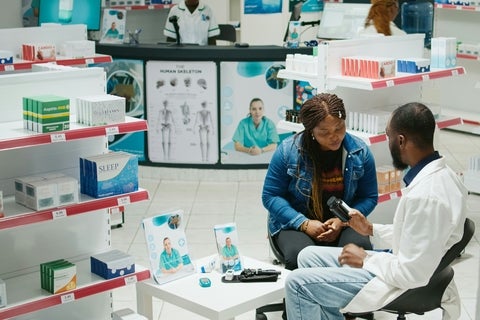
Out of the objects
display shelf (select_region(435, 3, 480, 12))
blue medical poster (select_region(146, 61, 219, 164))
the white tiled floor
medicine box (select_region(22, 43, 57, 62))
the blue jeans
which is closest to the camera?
the blue jeans

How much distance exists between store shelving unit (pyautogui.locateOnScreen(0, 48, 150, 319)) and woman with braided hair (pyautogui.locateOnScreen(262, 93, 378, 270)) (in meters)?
0.82

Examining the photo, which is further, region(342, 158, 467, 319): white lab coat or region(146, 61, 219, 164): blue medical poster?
region(146, 61, 219, 164): blue medical poster

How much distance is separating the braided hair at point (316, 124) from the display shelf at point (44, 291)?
103cm

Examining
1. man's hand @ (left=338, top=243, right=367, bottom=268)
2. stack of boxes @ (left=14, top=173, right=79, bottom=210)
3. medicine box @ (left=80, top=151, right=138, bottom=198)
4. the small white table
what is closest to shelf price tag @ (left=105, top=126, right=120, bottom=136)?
medicine box @ (left=80, top=151, right=138, bottom=198)

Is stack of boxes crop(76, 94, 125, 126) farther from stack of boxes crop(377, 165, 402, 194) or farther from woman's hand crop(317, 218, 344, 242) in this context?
stack of boxes crop(377, 165, 402, 194)

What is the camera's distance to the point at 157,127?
8547 millimetres

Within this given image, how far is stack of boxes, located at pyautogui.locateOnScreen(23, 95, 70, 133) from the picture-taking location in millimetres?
4148

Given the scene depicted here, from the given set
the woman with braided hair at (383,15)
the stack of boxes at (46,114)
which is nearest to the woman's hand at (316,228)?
the stack of boxes at (46,114)

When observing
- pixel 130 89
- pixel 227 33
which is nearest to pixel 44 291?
pixel 130 89

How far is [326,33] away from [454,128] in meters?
2.13

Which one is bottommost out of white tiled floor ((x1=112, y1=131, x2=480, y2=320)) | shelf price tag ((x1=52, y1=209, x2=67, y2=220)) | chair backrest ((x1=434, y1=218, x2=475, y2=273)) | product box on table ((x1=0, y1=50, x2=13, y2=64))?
white tiled floor ((x1=112, y1=131, x2=480, y2=320))

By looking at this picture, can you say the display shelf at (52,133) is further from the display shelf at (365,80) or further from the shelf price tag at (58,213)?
the display shelf at (365,80)

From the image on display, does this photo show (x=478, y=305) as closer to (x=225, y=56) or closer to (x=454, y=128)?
(x=225, y=56)

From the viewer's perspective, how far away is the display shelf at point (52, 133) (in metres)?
4.06
